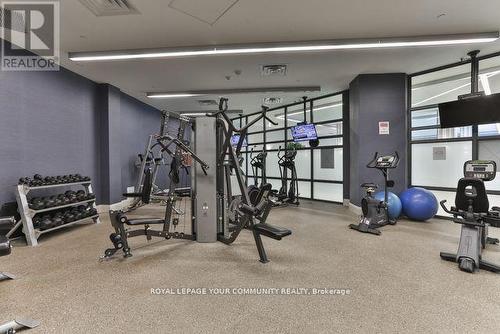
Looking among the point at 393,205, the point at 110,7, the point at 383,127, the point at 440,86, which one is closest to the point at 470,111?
the point at 440,86

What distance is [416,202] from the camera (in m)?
4.88

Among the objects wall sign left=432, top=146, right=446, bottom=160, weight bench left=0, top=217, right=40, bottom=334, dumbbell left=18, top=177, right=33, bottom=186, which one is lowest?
weight bench left=0, top=217, right=40, bottom=334

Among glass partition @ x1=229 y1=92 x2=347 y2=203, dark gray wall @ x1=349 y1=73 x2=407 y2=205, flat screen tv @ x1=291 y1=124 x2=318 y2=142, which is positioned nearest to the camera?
dark gray wall @ x1=349 y1=73 x2=407 y2=205

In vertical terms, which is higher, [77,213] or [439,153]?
[439,153]

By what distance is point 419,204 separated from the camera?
15.9ft

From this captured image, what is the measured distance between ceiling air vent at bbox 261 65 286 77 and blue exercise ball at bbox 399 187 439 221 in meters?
Result: 3.66

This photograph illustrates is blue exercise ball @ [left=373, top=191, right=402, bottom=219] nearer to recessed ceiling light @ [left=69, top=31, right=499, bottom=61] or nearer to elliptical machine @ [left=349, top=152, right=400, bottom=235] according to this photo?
elliptical machine @ [left=349, top=152, right=400, bottom=235]

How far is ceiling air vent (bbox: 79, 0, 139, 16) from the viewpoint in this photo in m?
3.00

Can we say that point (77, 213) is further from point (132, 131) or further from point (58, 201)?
point (132, 131)

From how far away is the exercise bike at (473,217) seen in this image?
9.19 feet

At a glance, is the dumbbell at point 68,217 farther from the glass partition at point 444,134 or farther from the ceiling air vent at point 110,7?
the glass partition at point 444,134

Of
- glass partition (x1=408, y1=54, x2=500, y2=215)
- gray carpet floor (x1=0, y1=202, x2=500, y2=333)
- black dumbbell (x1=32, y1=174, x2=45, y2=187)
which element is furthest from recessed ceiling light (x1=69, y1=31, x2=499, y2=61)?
gray carpet floor (x1=0, y1=202, x2=500, y2=333)

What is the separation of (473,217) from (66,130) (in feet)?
23.1

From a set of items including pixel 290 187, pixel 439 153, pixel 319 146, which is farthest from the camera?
pixel 319 146
